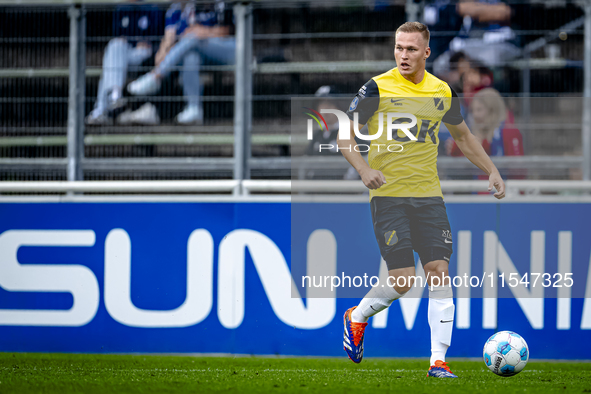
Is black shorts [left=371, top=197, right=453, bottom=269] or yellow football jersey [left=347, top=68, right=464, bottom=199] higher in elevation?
yellow football jersey [left=347, top=68, right=464, bottom=199]

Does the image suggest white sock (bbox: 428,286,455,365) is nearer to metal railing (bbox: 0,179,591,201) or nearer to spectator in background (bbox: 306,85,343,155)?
metal railing (bbox: 0,179,591,201)

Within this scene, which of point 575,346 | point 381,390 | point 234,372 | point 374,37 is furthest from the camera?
point 374,37

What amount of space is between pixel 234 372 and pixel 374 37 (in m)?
2.77

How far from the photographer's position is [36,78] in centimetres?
571

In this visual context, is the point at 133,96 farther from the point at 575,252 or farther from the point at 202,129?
the point at 575,252

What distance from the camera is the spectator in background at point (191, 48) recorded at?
218 inches

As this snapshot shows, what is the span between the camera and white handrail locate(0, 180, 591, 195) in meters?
4.96

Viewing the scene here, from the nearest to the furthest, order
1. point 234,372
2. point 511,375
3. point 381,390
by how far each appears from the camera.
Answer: point 381,390
point 511,375
point 234,372

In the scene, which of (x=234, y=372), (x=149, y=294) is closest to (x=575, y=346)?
(x=234, y=372)

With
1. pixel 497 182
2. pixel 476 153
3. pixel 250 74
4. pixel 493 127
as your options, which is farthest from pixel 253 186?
pixel 493 127

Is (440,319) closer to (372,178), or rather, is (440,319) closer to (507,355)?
(507,355)

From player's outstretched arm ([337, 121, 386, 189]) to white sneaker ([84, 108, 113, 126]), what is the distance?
209cm

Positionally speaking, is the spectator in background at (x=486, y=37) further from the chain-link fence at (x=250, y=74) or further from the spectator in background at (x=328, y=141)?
the spectator in background at (x=328, y=141)

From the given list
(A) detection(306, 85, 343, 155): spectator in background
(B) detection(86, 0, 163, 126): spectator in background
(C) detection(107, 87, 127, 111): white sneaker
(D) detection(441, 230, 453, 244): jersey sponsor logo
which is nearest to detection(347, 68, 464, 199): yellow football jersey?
(D) detection(441, 230, 453, 244): jersey sponsor logo
